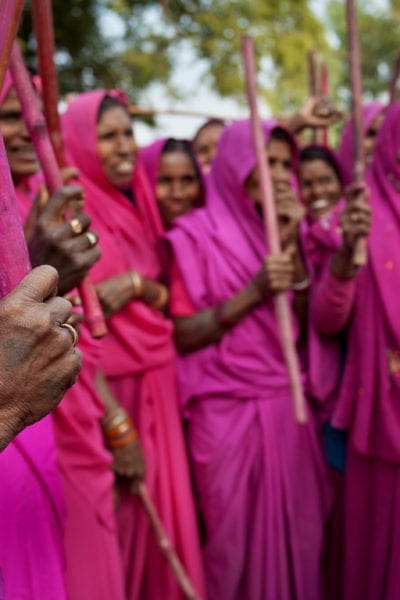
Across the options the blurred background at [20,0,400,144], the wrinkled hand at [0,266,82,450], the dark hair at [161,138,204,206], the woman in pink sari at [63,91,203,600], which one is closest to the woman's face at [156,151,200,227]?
the dark hair at [161,138,204,206]

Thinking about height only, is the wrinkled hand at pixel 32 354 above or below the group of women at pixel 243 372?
above

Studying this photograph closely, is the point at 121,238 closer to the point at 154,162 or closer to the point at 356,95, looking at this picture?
the point at 154,162

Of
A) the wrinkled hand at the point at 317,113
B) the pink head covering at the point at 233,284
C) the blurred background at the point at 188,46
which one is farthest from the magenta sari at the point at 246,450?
the blurred background at the point at 188,46

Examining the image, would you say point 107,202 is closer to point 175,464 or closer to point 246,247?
point 246,247

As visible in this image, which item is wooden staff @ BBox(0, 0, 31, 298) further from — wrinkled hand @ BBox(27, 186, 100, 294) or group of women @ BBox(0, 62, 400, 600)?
group of women @ BBox(0, 62, 400, 600)

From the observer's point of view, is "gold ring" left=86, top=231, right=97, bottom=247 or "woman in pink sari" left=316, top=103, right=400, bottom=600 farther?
"woman in pink sari" left=316, top=103, right=400, bottom=600

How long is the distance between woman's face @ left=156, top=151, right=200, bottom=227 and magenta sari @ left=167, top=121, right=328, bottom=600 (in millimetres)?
310

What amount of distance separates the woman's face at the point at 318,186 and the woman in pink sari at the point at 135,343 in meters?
1.03

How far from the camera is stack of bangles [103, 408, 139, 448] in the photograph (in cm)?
260

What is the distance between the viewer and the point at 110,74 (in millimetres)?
11594

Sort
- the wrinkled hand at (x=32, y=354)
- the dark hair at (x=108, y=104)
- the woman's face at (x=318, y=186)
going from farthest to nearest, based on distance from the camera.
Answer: the woman's face at (x=318, y=186), the dark hair at (x=108, y=104), the wrinkled hand at (x=32, y=354)

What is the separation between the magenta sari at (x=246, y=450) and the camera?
2869 millimetres

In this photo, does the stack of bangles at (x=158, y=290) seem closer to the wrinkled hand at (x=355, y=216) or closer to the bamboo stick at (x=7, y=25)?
the wrinkled hand at (x=355, y=216)

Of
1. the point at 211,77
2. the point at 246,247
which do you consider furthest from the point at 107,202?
the point at 211,77
